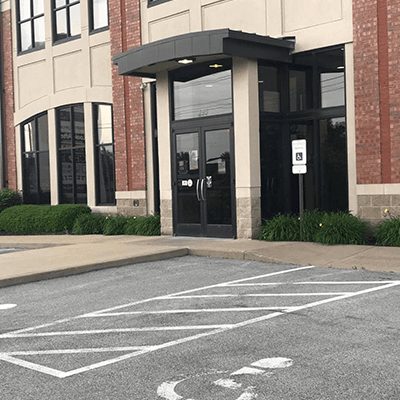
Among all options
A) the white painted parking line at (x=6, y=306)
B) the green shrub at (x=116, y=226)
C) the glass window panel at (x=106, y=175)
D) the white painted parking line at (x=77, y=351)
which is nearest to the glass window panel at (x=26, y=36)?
the glass window panel at (x=106, y=175)

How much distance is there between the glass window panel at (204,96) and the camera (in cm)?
1371

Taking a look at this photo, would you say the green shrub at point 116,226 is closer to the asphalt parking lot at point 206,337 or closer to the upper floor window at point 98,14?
Answer: the upper floor window at point 98,14

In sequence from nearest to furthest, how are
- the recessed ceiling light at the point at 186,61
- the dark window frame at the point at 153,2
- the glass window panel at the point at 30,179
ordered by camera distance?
the recessed ceiling light at the point at 186,61 → the dark window frame at the point at 153,2 → the glass window panel at the point at 30,179

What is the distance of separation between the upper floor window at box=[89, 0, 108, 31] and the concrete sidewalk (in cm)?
791

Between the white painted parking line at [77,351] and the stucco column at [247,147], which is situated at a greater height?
the stucco column at [247,147]

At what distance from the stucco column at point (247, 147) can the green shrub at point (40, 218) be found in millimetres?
6556

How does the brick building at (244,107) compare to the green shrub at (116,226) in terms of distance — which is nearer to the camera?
the brick building at (244,107)

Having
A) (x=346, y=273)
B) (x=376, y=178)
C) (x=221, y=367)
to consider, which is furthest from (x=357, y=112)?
(x=221, y=367)

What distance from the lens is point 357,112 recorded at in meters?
12.3

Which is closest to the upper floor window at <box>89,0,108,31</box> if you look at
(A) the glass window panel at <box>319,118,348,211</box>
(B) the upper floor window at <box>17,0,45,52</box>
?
(B) the upper floor window at <box>17,0,45,52</box>

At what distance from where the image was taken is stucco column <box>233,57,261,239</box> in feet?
42.9

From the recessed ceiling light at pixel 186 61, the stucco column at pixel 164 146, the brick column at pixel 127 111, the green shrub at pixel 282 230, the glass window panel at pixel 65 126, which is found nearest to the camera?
the green shrub at pixel 282 230

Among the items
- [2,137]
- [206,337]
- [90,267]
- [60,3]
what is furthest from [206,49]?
[2,137]

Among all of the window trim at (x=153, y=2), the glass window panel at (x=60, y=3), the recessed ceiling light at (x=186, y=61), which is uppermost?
the glass window panel at (x=60, y=3)
